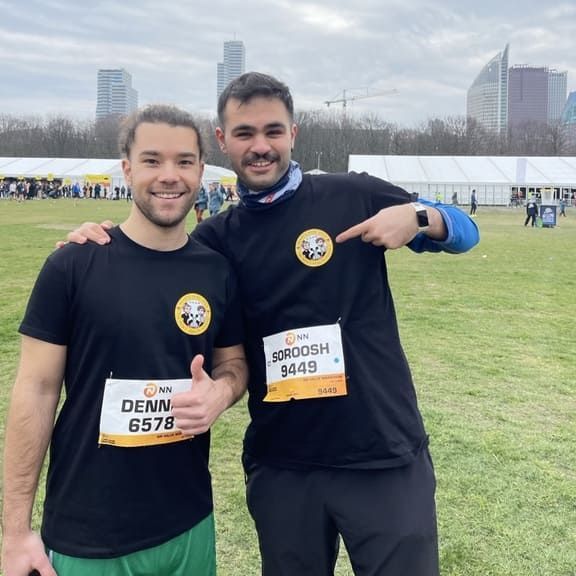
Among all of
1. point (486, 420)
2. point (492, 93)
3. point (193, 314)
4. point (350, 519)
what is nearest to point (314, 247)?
point (193, 314)

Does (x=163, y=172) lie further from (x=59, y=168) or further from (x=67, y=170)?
(x=59, y=168)

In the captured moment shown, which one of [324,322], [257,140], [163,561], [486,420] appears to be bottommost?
[486,420]

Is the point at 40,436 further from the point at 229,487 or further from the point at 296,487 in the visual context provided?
the point at 229,487

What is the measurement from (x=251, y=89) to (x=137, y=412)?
1.33 m

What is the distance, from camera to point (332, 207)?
243 cm

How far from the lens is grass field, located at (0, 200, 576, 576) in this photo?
11.8ft

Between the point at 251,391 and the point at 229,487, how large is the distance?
2076 mm

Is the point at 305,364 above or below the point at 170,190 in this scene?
below

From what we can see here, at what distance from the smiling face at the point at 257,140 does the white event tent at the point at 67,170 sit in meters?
54.2

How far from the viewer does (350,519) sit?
2258mm

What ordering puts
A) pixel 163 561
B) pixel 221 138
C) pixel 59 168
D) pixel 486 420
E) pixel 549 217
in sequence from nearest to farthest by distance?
pixel 163 561 → pixel 221 138 → pixel 486 420 → pixel 549 217 → pixel 59 168

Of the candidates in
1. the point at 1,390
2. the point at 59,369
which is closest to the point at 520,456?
the point at 59,369

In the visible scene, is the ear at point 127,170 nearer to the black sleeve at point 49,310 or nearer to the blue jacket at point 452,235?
the black sleeve at point 49,310

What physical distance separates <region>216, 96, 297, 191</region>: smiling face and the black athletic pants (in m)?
1.18
